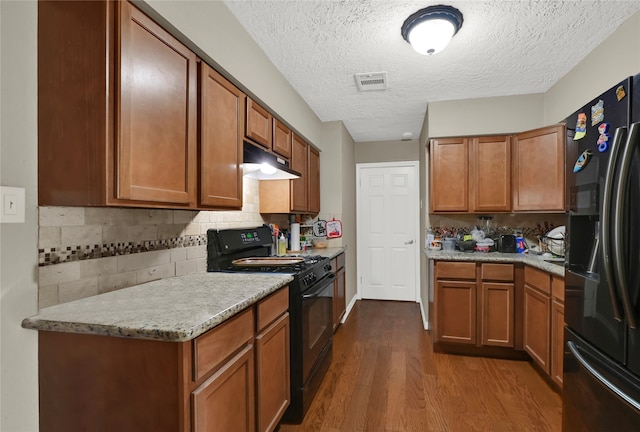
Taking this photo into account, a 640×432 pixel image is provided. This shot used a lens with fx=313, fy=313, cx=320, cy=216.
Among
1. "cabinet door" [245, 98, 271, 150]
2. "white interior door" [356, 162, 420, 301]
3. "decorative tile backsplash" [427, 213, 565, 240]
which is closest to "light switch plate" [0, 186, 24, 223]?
"cabinet door" [245, 98, 271, 150]

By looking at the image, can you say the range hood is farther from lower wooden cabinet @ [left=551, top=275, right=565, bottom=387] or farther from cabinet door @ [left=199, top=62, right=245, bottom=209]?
lower wooden cabinet @ [left=551, top=275, right=565, bottom=387]

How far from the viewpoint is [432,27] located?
1850 mm

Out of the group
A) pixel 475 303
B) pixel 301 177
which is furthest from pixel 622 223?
pixel 301 177

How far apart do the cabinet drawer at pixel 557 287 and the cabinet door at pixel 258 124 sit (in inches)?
89.5

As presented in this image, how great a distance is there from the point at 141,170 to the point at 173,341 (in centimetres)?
65

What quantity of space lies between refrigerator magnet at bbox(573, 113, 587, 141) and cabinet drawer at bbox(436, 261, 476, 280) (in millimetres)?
1646

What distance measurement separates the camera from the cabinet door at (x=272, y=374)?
1504 millimetres

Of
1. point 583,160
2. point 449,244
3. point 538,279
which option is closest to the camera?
point 583,160

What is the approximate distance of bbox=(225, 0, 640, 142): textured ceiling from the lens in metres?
1.81

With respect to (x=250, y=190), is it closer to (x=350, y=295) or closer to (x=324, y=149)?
(x=324, y=149)

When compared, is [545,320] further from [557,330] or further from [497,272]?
[497,272]

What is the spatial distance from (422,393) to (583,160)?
1810 millimetres

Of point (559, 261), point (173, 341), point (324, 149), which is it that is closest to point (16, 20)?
point (173, 341)

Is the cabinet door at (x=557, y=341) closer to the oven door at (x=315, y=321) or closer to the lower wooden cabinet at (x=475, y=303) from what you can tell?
the lower wooden cabinet at (x=475, y=303)
